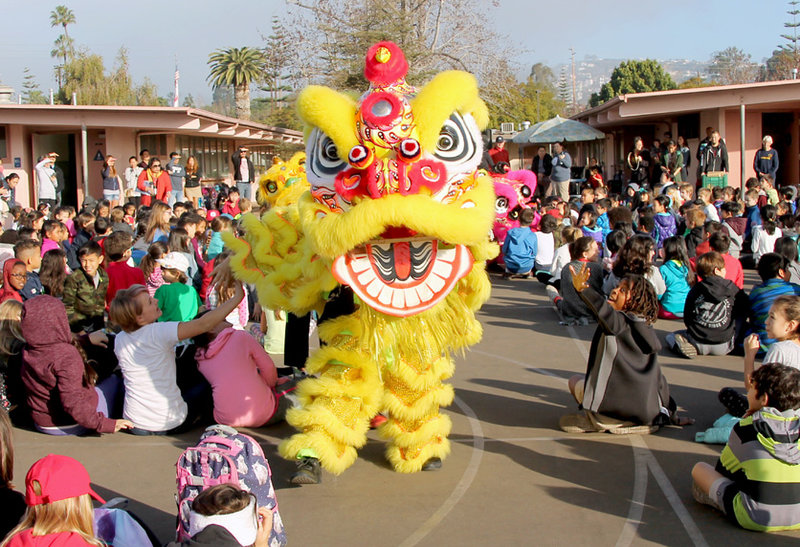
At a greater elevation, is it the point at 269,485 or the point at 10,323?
the point at 10,323

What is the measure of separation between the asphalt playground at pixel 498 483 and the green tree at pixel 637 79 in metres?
69.4

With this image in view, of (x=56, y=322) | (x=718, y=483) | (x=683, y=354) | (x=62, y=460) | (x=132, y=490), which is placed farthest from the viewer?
(x=683, y=354)

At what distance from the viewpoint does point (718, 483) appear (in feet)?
14.5

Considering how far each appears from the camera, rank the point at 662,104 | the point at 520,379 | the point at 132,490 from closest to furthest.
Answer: the point at 132,490
the point at 520,379
the point at 662,104

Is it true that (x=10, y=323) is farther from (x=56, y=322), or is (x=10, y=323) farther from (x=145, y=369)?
(x=145, y=369)

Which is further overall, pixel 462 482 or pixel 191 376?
pixel 191 376

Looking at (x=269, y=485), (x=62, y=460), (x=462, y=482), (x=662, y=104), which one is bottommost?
(x=462, y=482)

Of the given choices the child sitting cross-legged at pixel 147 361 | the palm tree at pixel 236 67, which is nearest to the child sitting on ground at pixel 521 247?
the child sitting cross-legged at pixel 147 361

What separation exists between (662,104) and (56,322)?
16.2 meters

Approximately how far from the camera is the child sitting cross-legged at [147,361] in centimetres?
593

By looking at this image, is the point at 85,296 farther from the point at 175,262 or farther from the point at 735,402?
the point at 735,402

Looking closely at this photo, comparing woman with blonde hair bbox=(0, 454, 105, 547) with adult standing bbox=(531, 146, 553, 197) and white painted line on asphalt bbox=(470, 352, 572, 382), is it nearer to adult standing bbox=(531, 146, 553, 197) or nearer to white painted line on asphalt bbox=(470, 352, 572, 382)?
white painted line on asphalt bbox=(470, 352, 572, 382)

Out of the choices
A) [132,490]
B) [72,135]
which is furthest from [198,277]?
[72,135]

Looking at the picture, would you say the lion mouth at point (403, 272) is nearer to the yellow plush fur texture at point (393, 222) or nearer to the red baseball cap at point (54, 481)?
the yellow plush fur texture at point (393, 222)
